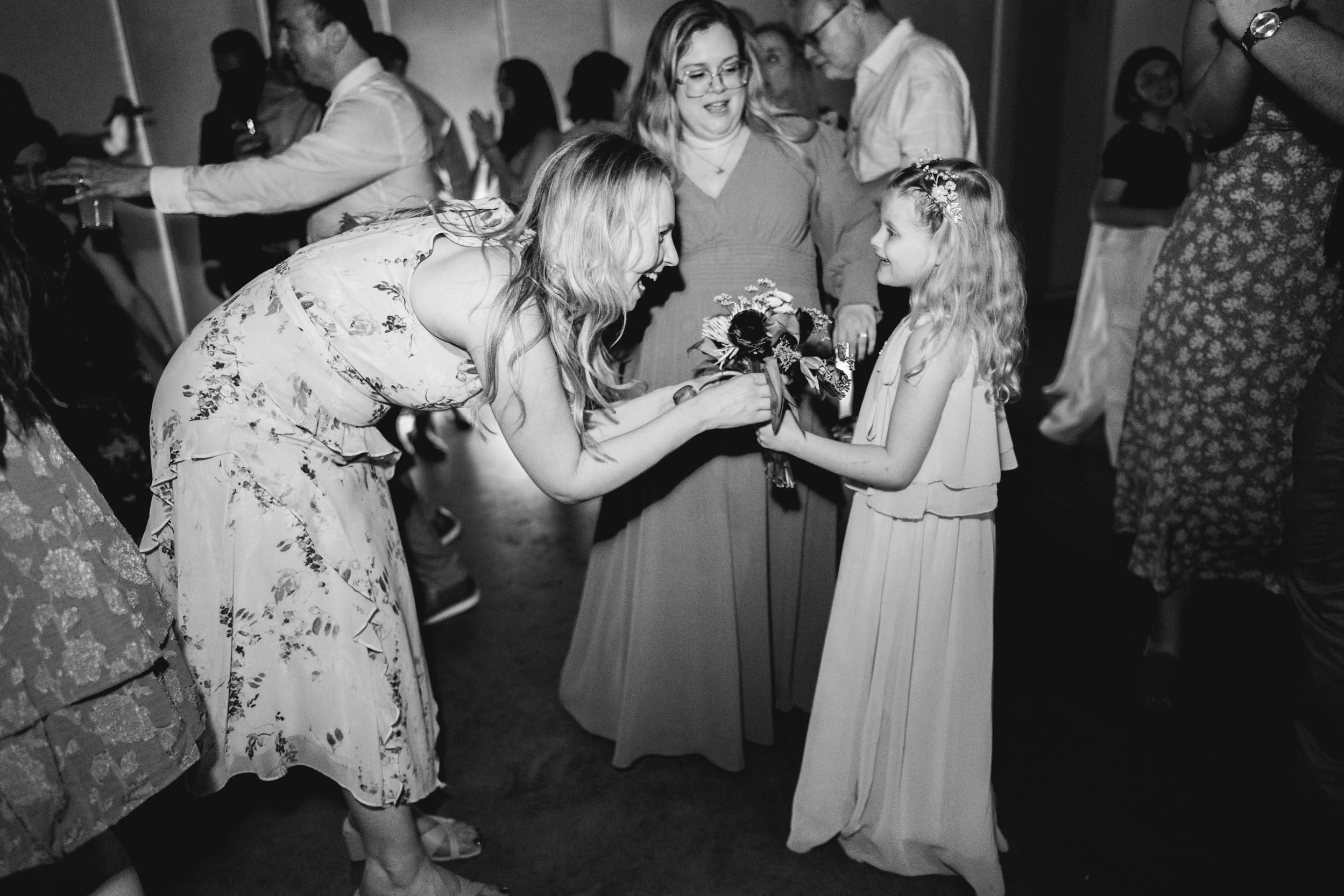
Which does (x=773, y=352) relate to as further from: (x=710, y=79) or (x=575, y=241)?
(x=710, y=79)

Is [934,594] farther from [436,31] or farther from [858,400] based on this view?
[436,31]

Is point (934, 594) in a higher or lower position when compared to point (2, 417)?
lower

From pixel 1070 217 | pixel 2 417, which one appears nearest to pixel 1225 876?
pixel 2 417

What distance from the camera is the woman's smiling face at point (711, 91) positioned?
7.02 ft

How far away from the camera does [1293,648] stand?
109 inches

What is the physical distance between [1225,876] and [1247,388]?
3.87 ft

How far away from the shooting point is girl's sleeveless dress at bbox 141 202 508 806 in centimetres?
167

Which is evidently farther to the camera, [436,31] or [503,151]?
[436,31]

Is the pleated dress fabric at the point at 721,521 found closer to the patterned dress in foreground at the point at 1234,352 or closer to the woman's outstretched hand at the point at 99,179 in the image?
the patterned dress in foreground at the point at 1234,352

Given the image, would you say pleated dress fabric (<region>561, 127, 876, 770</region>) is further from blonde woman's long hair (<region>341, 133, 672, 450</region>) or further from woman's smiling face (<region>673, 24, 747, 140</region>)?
blonde woman's long hair (<region>341, 133, 672, 450</region>)

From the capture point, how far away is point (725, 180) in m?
2.23

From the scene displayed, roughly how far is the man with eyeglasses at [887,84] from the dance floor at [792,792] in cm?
153

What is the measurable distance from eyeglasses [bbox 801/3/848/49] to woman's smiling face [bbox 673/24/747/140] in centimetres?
95

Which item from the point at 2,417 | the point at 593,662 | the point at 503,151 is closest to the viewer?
the point at 2,417
